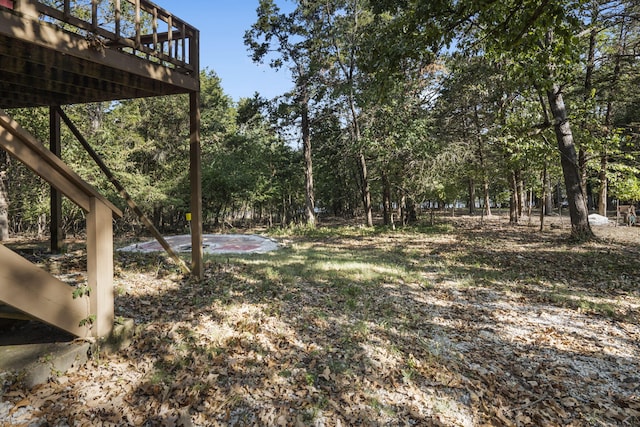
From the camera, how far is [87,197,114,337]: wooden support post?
2.86 m

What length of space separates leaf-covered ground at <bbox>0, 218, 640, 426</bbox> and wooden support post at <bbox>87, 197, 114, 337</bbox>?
0.41 m

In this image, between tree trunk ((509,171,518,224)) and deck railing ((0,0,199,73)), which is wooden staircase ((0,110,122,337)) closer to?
deck railing ((0,0,199,73))

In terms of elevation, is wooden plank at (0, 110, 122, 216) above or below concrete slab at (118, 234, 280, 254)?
above

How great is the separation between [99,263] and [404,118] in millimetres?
13101

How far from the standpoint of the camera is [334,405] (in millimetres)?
2828

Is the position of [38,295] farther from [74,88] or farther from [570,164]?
[570,164]

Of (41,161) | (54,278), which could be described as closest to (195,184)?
(41,161)

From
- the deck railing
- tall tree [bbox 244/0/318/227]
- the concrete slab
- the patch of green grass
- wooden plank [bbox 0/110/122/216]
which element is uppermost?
tall tree [bbox 244/0/318/227]

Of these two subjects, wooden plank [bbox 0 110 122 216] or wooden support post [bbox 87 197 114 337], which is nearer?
wooden plank [bbox 0 110 122 216]

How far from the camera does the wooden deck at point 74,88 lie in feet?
8.02

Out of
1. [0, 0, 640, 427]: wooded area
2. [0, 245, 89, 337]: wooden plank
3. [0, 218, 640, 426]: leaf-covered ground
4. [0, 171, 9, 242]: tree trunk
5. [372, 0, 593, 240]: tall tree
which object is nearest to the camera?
[0, 245, 89, 337]: wooden plank

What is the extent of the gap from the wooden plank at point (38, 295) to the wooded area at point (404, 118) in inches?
207

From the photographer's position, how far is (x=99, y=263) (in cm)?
288

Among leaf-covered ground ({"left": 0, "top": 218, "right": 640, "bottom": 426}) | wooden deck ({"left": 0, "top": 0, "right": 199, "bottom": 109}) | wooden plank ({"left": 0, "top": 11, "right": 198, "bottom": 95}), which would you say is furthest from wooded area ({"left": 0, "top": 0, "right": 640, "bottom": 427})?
wooden plank ({"left": 0, "top": 11, "right": 198, "bottom": 95})
